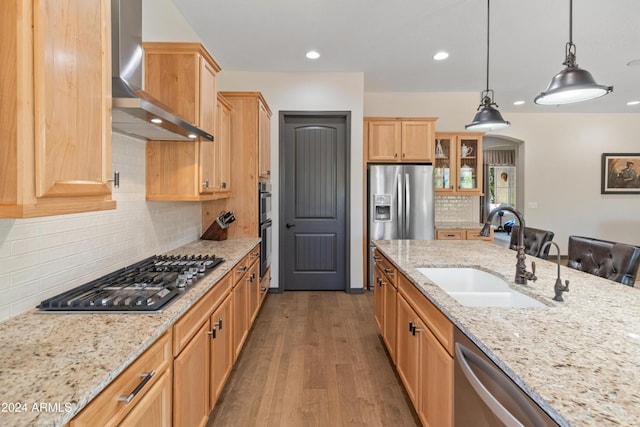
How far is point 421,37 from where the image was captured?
352 cm

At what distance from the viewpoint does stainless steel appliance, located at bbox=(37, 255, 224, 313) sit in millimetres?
1368

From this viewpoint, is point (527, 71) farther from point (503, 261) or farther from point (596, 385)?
point (596, 385)

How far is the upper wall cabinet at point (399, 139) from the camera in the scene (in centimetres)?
476

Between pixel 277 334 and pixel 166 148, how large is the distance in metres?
1.95

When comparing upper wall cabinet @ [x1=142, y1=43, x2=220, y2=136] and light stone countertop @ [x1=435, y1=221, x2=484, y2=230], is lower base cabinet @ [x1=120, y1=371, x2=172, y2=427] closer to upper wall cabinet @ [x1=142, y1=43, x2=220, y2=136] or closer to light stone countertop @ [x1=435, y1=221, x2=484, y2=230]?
upper wall cabinet @ [x1=142, y1=43, x2=220, y2=136]

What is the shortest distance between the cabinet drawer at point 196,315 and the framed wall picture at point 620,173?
26.3 ft

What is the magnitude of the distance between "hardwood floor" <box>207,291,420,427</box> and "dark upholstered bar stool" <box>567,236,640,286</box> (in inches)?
57.2

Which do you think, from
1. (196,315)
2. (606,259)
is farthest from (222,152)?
(606,259)

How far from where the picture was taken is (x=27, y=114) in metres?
0.93

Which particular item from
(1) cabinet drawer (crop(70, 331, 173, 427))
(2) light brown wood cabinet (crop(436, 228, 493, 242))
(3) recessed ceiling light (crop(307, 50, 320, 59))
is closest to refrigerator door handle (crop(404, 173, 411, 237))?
(2) light brown wood cabinet (crop(436, 228, 493, 242))

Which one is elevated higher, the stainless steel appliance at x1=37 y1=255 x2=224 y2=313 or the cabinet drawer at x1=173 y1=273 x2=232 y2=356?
the stainless steel appliance at x1=37 y1=255 x2=224 y2=313

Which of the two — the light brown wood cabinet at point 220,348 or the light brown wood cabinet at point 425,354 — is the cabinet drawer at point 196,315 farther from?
the light brown wood cabinet at point 425,354

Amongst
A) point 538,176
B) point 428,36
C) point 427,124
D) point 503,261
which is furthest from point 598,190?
point 503,261

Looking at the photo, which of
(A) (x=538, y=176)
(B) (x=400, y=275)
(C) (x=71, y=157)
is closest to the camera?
(C) (x=71, y=157)
